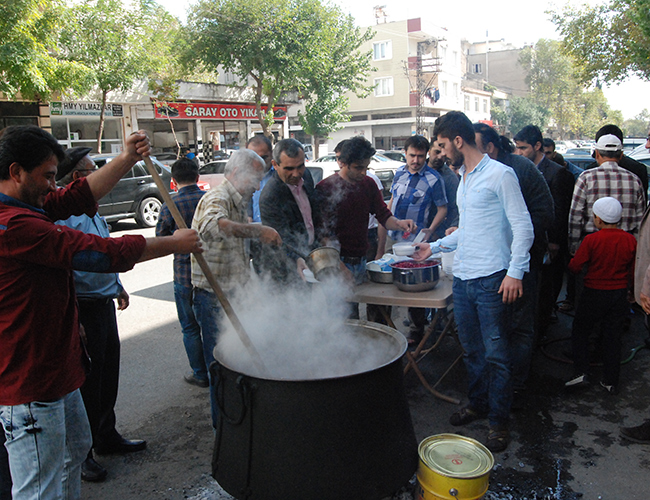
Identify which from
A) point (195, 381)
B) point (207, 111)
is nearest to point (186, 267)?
point (195, 381)

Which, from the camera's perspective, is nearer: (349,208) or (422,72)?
(349,208)

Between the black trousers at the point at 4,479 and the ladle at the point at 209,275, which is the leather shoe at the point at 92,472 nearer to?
the black trousers at the point at 4,479

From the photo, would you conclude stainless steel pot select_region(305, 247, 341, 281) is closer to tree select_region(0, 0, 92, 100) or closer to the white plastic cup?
the white plastic cup

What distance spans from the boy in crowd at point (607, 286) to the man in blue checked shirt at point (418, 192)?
1396 millimetres

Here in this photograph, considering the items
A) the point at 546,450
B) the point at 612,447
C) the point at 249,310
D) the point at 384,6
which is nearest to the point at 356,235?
the point at 249,310

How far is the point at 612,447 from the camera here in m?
3.08

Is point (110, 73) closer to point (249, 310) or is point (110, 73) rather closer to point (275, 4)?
point (275, 4)

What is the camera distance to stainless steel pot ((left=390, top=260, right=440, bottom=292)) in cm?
346

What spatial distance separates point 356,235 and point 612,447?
2.27 meters

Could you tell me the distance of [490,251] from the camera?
2934 millimetres

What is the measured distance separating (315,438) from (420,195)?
10.6 feet

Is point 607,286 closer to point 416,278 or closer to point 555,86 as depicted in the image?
point 416,278

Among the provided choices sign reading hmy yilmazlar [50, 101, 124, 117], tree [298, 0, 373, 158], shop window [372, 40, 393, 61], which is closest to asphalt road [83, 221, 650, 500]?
sign reading hmy yilmazlar [50, 101, 124, 117]

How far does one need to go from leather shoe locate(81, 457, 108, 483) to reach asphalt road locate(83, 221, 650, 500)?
0.14 feet
